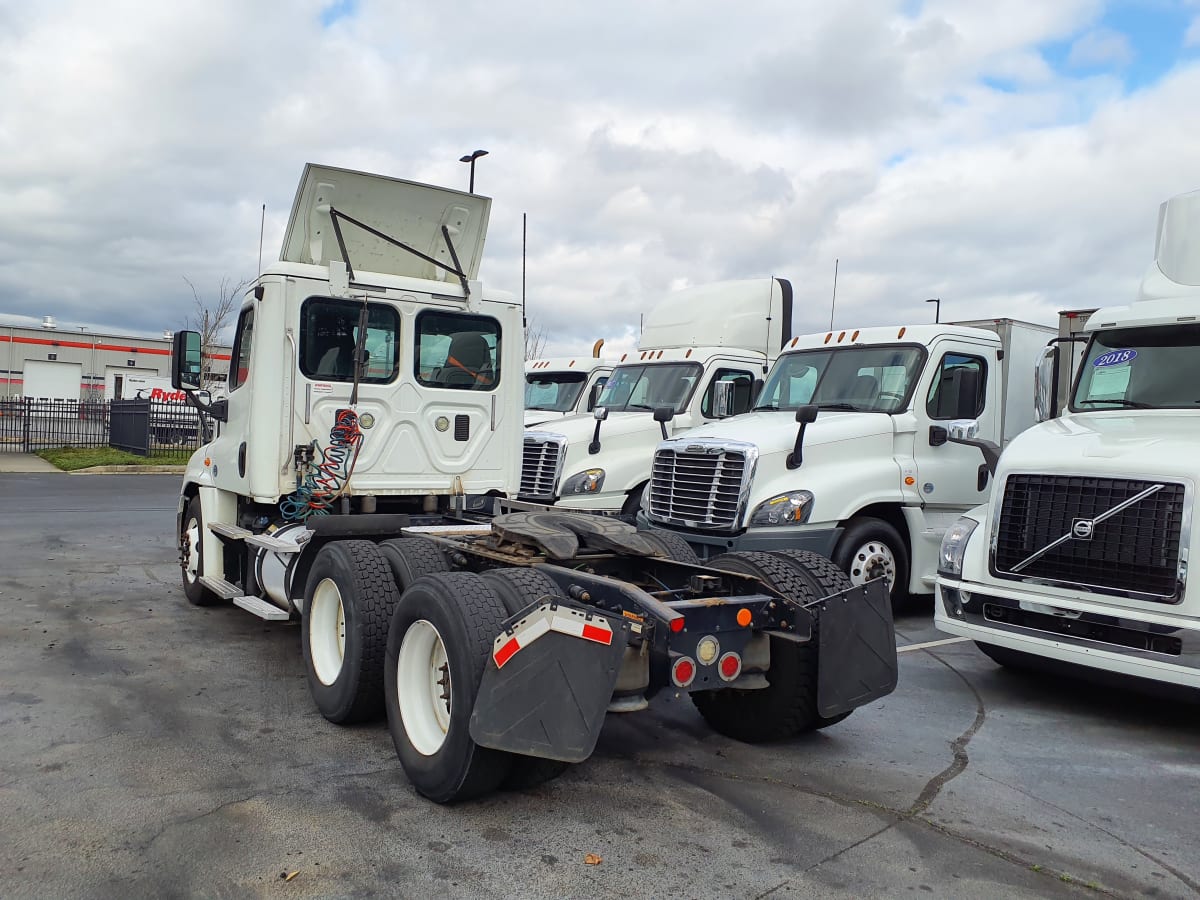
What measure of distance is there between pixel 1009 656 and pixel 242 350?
575 cm

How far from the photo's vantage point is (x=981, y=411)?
895 centimetres

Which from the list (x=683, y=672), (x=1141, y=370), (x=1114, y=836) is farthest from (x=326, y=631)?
(x=1141, y=370)

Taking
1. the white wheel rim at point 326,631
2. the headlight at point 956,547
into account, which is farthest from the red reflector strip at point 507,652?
the headlight at point 956,547

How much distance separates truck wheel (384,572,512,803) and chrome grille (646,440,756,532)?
3.95m

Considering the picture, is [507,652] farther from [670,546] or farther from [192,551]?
[192,551]

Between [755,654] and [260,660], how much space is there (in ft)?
12.2

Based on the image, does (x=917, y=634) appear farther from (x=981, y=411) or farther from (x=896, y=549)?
(x=981, y=411)

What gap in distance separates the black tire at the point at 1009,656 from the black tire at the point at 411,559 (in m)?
3.41

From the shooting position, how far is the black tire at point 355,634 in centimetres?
497

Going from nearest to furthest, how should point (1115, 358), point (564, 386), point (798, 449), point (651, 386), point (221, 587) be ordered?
point (1115, 358) → point (221, 587) → point (798, 449) → point (651, 386) → point (564, 386)

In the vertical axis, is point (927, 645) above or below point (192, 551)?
below

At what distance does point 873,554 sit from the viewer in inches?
320

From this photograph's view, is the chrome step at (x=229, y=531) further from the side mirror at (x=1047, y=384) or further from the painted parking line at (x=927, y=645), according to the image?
the side mirror at (x=1047, y=384)

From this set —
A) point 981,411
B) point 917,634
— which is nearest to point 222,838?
point 917,634
